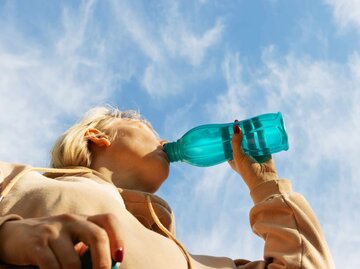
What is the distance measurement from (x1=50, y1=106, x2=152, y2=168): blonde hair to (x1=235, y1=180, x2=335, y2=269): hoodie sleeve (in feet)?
3.43

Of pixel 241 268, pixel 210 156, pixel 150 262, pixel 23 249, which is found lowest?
pixel 23 249

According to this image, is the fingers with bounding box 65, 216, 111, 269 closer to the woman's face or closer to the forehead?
the woman's face

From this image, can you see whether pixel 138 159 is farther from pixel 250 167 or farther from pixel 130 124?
pixel 250 167

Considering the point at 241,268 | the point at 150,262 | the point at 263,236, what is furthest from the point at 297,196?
the point at 150,262

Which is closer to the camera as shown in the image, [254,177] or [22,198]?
[22,198]

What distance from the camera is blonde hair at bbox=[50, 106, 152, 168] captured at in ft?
11.1

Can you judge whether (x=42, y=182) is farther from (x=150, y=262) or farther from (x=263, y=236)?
(x=263, y=236)

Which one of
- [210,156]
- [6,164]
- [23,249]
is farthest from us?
[210,156]

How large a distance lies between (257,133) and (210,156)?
1.32 ft

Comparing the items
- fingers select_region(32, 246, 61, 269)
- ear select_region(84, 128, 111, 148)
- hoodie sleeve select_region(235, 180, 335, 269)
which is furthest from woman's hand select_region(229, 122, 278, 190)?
fingers select_region(32, 246, 61, 269)

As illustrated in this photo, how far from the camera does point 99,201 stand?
2.51m

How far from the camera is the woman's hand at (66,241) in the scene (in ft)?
4.86

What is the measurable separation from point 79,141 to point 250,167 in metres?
1.01

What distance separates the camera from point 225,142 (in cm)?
390
